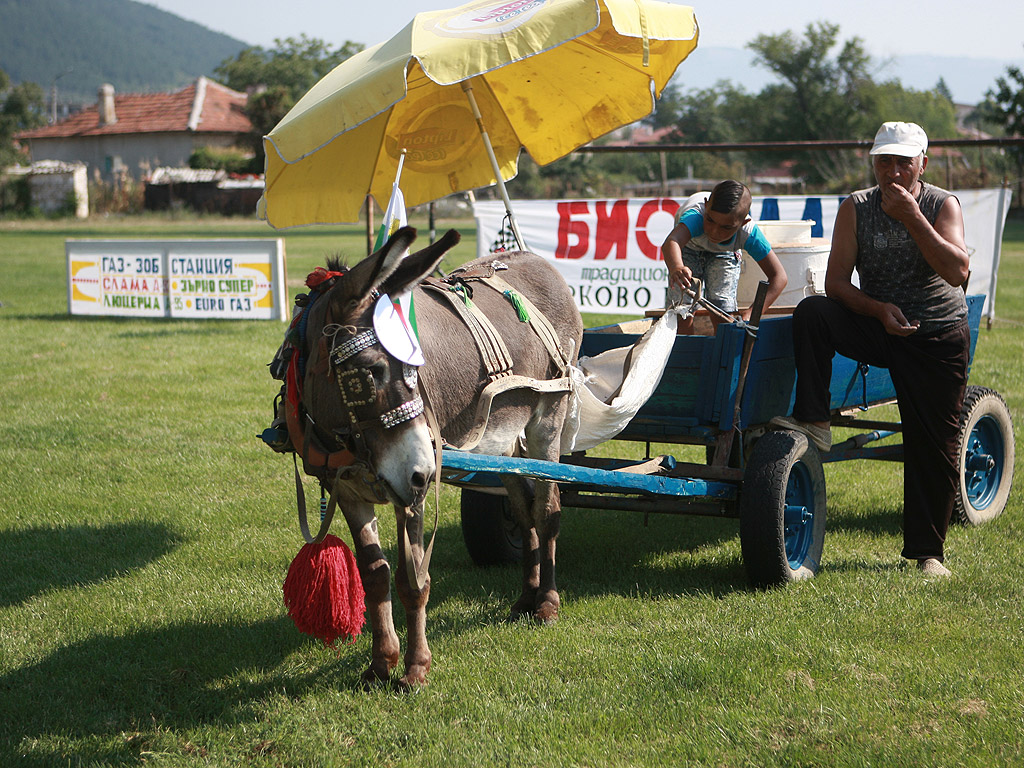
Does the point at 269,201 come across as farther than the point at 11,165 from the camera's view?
No

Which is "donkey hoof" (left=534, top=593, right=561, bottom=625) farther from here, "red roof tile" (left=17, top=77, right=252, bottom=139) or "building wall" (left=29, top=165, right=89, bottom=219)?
"red roof tile" (left=17, top=77, right=252, bottom=139)

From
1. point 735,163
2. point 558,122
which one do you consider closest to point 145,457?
point 558,122

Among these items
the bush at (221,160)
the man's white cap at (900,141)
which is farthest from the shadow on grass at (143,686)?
the bush at (221,160)

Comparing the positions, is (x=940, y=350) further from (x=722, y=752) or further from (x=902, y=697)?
(x=722, y=752)

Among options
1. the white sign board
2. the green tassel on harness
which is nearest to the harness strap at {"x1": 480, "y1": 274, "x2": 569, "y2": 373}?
the green tassel on harness

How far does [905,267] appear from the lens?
16.1 ft

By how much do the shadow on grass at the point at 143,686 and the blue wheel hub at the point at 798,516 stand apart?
2.35m

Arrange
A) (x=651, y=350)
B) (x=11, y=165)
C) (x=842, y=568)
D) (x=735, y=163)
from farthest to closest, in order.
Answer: (x=735, y=163) < (x=11, y=165) < (x=842, y=568) < (x=651, y=350)

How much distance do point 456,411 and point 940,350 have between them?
2.59m

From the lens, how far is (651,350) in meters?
4.75

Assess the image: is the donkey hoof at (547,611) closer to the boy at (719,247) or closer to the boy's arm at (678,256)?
the boy at (719,247)

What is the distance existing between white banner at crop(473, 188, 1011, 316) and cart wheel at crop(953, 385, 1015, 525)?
20.9 ft

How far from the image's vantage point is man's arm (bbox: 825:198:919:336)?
4.84 metres

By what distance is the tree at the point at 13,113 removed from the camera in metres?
57.7
